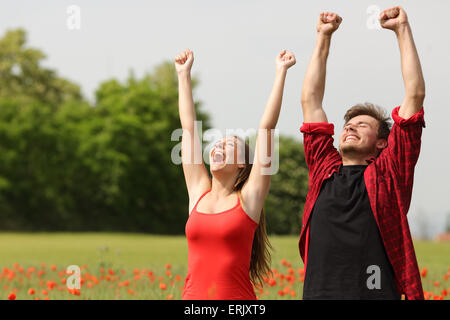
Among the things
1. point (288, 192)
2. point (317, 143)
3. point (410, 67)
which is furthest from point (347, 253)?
point (288, 192)

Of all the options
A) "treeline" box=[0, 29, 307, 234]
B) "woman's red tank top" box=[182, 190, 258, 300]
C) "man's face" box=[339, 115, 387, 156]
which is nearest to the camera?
"woman's red tank top" box=[182, 190, 258, 300]

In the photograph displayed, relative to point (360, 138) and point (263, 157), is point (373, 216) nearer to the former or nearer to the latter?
point (360, 138)

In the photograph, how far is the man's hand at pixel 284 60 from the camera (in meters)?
3.88

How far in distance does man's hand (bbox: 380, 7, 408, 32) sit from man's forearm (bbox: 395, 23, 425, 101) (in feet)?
0.12

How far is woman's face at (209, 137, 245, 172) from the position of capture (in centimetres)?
389

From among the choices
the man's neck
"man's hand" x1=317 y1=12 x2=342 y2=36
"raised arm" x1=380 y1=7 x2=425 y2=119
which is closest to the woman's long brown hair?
the man's neck

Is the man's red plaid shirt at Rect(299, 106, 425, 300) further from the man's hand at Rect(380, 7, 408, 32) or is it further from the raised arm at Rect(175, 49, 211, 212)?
the raised arm at Rect(175, 49, 211, 212)

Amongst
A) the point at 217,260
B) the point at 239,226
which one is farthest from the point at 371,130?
the point at 217,260

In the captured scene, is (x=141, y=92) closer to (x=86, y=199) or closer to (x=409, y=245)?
(x=86, y=199)

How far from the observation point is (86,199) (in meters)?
45.3

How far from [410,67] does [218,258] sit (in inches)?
67.7

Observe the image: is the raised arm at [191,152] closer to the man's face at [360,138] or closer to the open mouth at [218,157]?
the open mouth at [218,157]
